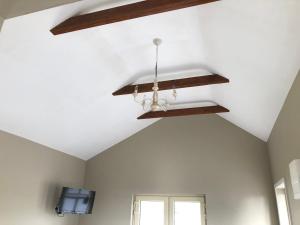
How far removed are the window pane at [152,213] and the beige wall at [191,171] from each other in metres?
0.24

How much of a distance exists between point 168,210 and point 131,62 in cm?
297

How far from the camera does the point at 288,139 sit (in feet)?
10.7

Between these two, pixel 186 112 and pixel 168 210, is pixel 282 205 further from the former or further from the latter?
pixel 186 112

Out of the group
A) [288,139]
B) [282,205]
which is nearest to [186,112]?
[288,139]

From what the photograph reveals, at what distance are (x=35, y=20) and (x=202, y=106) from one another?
334 cm

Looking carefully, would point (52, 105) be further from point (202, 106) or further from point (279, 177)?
point (279, 177)

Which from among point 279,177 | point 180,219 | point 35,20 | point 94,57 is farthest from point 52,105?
point 279,177

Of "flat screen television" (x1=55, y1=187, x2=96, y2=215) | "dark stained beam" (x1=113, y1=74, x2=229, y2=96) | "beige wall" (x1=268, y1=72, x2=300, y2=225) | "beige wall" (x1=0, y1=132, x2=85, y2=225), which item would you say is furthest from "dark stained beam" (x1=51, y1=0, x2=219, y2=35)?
"flat screen television" (x1=55, y1=187, x2=96, y2=215)

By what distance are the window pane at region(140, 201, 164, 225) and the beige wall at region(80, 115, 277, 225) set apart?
0.79 ft

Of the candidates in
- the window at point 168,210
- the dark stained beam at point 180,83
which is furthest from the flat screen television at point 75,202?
the dark stained beam at point 180,83

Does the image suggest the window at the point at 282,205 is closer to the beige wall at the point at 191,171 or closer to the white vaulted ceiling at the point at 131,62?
the beige wall at the point at 191,171

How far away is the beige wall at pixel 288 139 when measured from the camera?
282 cm

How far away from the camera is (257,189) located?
4.71 meters

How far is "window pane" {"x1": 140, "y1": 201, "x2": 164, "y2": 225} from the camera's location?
5.09m
